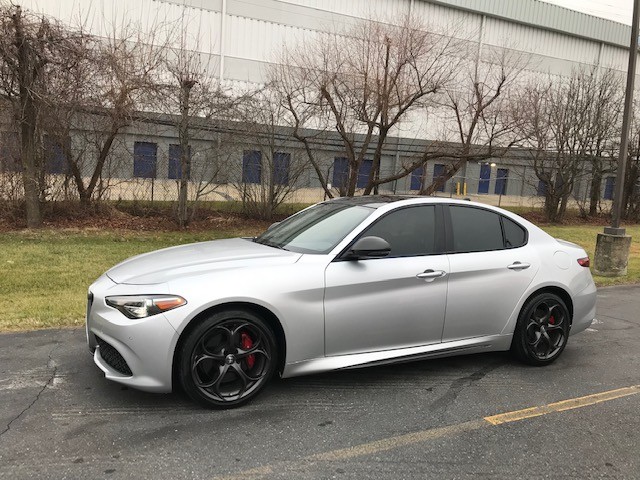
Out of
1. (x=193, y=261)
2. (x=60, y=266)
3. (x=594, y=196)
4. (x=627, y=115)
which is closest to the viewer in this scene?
(x=193, y=261)

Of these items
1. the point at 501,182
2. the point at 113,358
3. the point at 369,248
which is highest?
the point at 501,182

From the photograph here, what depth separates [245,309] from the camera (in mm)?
3668

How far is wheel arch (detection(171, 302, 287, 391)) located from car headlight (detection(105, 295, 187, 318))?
7.0 inches

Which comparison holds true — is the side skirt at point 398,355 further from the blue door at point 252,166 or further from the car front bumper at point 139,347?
the blue door at point 252,166

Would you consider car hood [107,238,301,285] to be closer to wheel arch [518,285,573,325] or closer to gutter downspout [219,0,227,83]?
wheel arch [518,285,573,325]

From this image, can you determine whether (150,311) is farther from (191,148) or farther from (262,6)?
(262,6)

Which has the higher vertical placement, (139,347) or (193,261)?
(193,261)

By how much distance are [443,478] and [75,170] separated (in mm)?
13210

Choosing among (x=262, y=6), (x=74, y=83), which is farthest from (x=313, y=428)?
(x=262, y=6)

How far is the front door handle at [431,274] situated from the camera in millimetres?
4169

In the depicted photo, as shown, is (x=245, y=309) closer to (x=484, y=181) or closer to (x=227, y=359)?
(x=227, y=359)

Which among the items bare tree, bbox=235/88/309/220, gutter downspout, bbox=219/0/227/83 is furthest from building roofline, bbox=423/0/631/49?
bare tree, bbox=235/88/309/220

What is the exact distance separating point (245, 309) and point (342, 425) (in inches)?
40.9

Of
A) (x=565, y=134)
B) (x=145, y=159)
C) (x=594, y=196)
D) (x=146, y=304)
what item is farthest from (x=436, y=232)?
(x=594, y=196)
